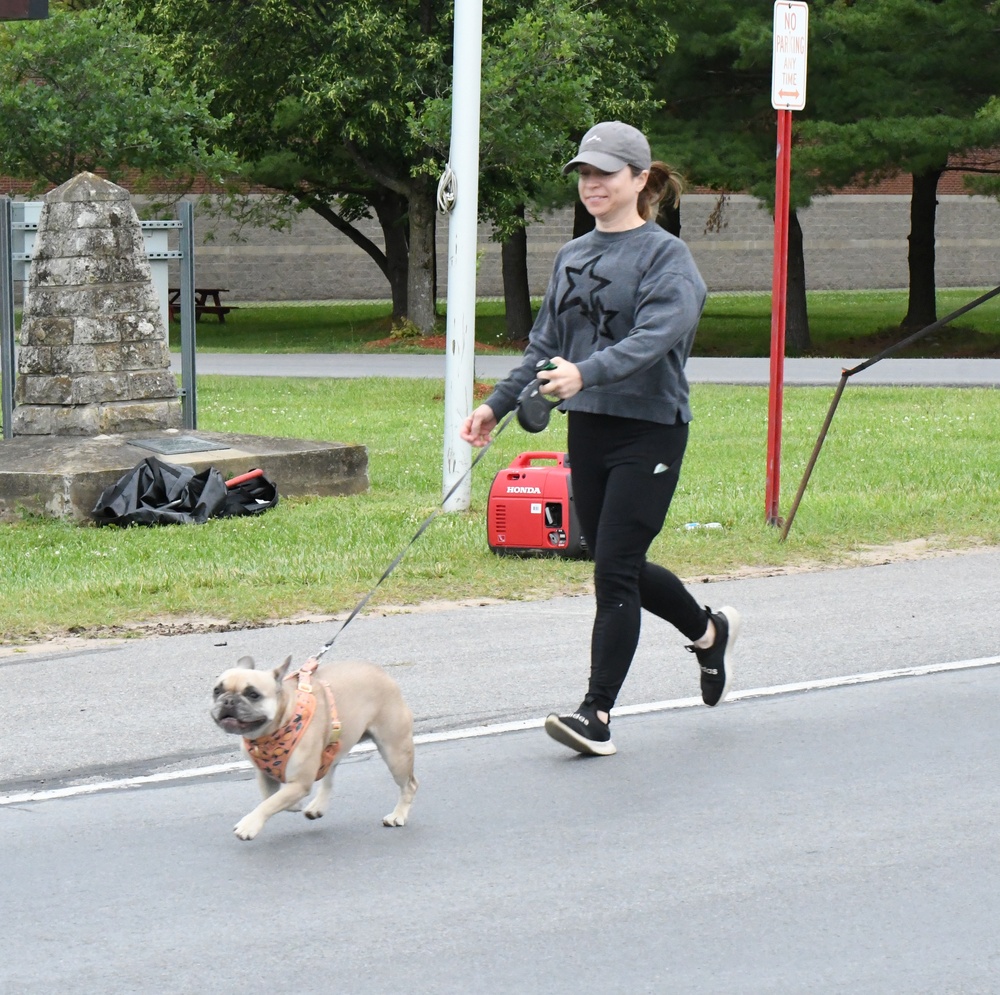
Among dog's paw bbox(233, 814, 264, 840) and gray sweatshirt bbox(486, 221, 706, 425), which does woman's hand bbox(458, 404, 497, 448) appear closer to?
gray sweatshirt bbox(486, 221, 706, 425)

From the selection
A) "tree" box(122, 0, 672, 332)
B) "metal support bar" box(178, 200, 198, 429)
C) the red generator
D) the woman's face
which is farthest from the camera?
"tree" box(122, 0, 672, 332)

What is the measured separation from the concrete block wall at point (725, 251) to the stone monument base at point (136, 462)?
32423 mm

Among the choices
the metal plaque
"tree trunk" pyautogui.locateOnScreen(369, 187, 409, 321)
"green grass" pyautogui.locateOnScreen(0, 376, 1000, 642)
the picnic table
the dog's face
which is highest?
"tree trunk" pyautogui.locateOnScreen(369, 187, 409, 321)

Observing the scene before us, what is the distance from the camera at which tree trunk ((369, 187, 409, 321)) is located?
3547cm

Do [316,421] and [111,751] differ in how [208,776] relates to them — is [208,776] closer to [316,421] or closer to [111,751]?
[111,751]

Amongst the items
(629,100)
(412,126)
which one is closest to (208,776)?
(412,126)

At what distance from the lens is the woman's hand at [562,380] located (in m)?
5.26

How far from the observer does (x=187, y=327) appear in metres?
14.3

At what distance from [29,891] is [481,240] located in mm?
43016

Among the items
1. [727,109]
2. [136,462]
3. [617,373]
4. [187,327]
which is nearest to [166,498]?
[136,462]

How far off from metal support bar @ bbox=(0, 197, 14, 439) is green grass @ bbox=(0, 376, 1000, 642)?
2.37 m

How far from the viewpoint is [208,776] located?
5746mm

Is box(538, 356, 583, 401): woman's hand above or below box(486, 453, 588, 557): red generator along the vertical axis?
above

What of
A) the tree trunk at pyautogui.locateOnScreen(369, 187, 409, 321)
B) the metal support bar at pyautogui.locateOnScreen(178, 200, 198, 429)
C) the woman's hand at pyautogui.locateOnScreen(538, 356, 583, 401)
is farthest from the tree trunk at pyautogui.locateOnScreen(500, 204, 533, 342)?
the woman's hand at pyautogui.locateOnScreen(538, 356, 583, 401)
